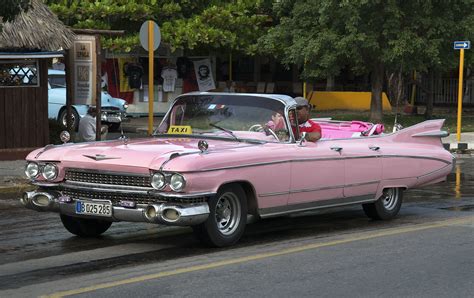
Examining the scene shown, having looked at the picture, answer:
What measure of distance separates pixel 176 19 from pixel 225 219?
18974mm

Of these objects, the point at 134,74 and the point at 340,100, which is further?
the point at 340,100

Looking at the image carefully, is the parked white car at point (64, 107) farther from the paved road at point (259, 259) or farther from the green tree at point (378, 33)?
the paved road at point (259, 259)

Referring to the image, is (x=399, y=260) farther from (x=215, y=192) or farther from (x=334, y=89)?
(x=334, y=89)

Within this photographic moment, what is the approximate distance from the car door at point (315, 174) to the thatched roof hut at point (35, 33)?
766 centimetres

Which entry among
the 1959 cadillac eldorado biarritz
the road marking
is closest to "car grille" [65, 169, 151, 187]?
the 1959 cadillac eldorado biarritz

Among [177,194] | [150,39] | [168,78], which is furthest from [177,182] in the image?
[168,78]

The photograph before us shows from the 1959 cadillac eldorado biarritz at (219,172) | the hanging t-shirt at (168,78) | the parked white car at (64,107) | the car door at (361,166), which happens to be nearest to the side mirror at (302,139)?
the 1959 cadillac eldorado biarritz at (219,172)

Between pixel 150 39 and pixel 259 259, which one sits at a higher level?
pixel 150 39

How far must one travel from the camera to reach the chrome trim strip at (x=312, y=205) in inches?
327

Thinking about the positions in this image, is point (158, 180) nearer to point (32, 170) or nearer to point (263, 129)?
point (32, 170)

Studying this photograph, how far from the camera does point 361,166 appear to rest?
30.6 feet

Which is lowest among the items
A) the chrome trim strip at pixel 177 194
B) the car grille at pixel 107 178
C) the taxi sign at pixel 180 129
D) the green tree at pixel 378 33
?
the chrome trim strip at pixel 177 194

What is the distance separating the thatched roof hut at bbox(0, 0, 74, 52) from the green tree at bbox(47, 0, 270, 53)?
29.1 ft

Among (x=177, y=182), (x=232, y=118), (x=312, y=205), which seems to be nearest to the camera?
(x=177, y=182)
